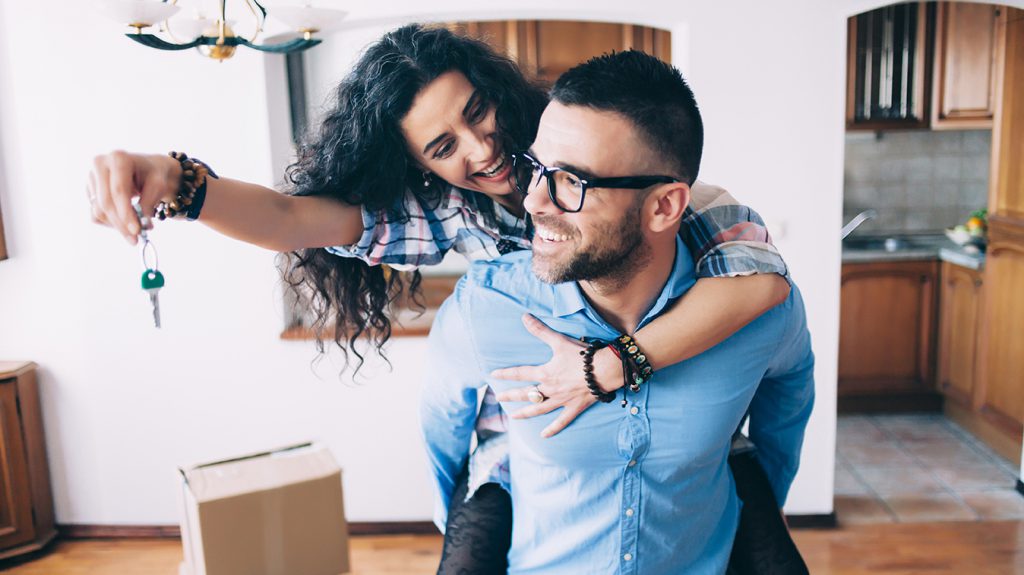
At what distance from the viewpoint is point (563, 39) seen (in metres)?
4.46

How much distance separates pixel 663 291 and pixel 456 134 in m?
0.48

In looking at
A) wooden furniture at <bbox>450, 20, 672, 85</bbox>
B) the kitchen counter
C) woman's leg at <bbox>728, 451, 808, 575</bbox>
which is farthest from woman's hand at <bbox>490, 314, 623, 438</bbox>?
the kitchen counter

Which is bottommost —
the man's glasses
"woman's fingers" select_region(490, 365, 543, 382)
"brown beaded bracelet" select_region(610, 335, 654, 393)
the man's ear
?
"woman's fingers" select_region(490, 365, 543, 382)

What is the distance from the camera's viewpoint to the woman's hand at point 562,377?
141 centimetres

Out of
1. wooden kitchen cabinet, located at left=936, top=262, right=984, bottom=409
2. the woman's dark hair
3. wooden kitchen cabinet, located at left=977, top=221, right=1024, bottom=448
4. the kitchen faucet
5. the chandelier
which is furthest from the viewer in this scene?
the kitchen faucet

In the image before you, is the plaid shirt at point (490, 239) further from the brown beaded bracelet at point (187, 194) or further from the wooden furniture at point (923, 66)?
the wooden furniture at point (923, 66)

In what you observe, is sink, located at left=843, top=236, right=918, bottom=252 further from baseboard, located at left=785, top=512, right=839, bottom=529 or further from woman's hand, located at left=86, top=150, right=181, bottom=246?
woman's hand, located at left=86, top=150, right=181, bottom=246

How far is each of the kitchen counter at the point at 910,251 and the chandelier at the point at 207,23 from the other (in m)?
3.18

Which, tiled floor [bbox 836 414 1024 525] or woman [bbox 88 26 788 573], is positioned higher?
woman [bbox 88 26 788 573]

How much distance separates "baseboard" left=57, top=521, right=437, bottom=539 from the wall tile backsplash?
3104 millimetres

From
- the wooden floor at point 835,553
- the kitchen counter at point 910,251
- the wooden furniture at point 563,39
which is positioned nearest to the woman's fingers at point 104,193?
the wooden floor at point 835,553

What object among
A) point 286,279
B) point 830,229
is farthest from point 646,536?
point 830,229

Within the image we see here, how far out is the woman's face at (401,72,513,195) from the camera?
1.56m

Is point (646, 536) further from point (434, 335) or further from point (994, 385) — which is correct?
point (994, 385)
